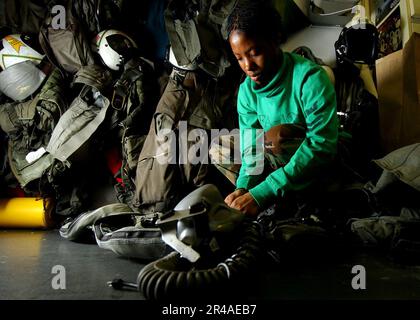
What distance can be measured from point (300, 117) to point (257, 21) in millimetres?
388

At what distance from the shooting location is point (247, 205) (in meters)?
1.12

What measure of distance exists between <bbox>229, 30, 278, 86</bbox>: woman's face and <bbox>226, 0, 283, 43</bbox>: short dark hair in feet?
0.07

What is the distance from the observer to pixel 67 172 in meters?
2.08

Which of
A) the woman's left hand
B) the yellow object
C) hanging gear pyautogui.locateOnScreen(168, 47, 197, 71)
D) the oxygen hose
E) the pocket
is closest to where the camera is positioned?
the oxygen hose

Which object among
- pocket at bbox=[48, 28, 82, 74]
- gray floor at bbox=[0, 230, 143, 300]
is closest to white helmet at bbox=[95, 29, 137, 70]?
pocket at bbox=[48, 28, 82, 74]

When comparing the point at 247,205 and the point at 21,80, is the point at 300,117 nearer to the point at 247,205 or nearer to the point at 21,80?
the point at 247,205

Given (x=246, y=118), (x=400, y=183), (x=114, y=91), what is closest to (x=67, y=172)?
(x=114, y=91)

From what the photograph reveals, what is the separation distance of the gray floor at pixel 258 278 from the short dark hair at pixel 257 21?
2.43 feet

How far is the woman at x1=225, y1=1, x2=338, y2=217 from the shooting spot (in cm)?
115

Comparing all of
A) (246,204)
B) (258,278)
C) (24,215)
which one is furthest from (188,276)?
(24,215)

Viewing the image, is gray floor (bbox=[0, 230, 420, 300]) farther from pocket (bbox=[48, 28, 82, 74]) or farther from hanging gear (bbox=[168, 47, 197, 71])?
pocket (bbox=[48, 28, 82, 74])

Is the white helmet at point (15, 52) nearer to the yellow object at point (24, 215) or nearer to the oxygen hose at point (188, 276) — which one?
the yellow object at point (24, 215)

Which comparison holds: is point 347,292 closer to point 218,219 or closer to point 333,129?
point 218,219

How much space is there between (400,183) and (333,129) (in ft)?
1.16
